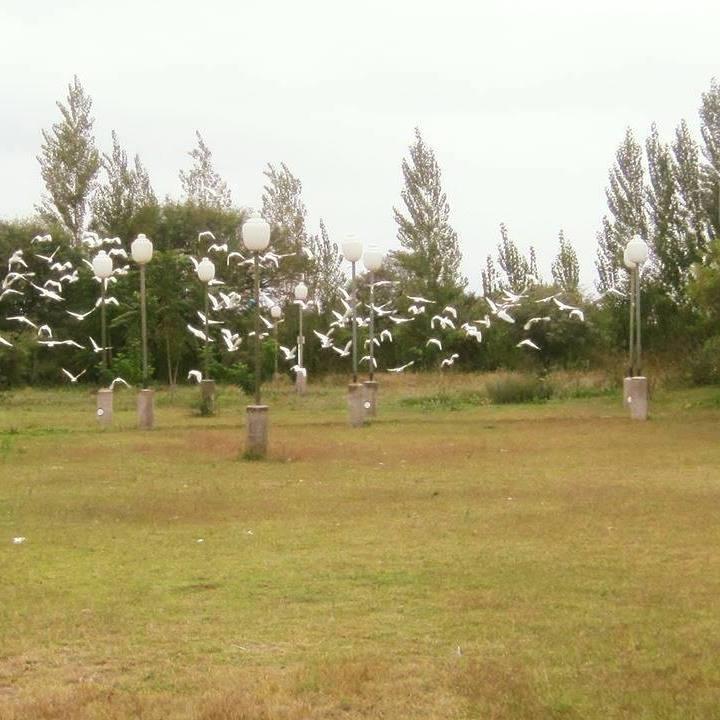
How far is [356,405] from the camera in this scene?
23.4m

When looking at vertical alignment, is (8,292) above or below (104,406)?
above

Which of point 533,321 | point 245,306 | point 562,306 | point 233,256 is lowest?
point 533,321

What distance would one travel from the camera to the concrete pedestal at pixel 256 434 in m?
17.6

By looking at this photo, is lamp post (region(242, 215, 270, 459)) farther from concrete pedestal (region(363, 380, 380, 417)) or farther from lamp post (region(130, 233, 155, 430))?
concrete pedestal (region(363, 380, 380, 417))

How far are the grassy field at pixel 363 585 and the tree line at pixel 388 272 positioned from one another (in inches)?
649

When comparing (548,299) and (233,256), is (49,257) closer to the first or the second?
(233,256)

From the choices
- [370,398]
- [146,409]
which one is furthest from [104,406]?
[370,398]

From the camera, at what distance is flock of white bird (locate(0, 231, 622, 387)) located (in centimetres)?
4012

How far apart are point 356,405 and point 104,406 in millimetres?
4707

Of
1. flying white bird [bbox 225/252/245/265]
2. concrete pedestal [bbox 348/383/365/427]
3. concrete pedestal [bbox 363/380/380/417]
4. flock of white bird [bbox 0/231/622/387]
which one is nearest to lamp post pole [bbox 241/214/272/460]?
concrete pedestal [bbox 348/383/365/427]

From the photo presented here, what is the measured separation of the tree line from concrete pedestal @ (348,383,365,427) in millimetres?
8939

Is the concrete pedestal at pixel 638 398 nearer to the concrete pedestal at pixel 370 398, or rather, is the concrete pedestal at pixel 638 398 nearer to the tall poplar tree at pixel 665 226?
the concrete pedestal at pixel 370 398

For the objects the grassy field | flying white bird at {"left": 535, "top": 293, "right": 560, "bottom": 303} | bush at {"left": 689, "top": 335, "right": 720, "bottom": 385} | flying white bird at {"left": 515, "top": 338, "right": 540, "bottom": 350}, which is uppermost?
flying white bird at {"left": 535, "top": 293, "right": 560, "bottom": 303}

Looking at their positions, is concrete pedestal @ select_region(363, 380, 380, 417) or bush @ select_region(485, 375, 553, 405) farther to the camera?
bush @ select_region(485, 375, 553, 405)
